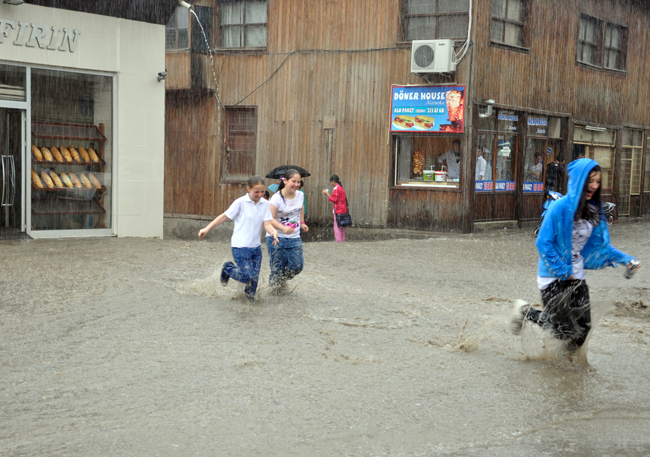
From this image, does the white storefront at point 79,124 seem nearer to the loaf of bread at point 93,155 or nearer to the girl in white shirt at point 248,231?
the loaf of bread at point 93,155

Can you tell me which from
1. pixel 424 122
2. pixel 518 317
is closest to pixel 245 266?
pixel 518 317

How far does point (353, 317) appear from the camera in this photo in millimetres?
8289

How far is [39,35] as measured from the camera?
13258mm

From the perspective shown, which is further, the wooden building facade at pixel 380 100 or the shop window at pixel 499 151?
the shop window at pixel 499 151

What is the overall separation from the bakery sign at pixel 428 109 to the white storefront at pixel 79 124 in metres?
5.85

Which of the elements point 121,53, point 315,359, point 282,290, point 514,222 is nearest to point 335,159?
point 514,222

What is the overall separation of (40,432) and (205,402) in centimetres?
109

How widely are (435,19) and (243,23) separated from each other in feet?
17.7

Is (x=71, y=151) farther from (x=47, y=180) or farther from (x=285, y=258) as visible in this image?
(x=285, y=258)

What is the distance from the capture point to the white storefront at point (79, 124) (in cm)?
1332

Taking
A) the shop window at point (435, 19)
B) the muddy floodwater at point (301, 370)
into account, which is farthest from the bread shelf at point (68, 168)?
the shop window at point (435, 19)

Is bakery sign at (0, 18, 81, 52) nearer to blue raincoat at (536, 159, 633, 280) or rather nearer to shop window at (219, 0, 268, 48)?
shop window at (219, 0, 268, 48)

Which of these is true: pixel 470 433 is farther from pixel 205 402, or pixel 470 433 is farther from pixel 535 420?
pixel 205 402

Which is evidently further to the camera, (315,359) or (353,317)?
(353,317)
